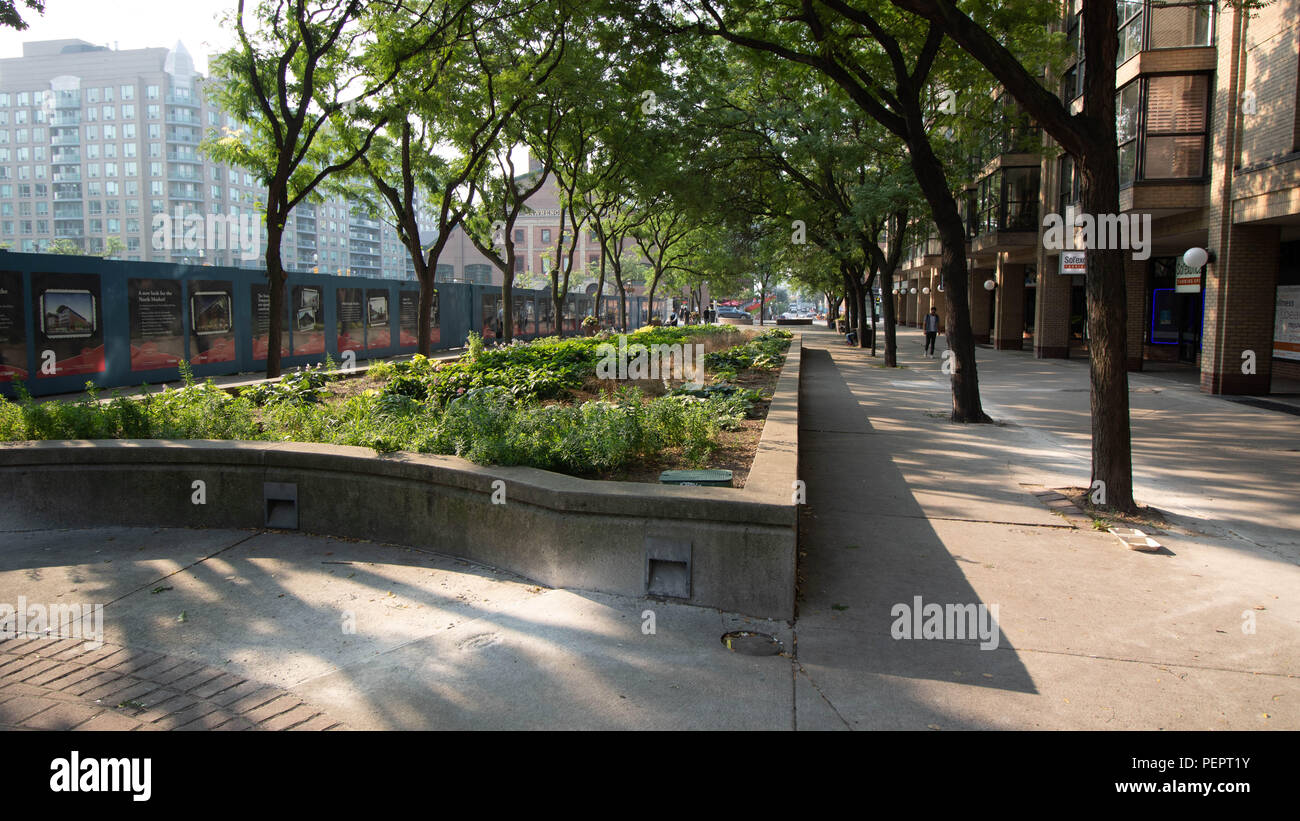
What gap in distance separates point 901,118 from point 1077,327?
86.7 feet

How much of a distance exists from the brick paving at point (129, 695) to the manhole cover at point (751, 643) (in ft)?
6.65

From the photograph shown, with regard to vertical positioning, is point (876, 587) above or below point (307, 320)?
below

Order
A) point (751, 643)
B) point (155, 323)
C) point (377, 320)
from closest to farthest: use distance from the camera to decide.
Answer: point (751, 643) < point (155, 323) < point (377, 320)

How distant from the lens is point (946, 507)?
805cm

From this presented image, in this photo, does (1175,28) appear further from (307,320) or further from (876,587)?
(307,320)

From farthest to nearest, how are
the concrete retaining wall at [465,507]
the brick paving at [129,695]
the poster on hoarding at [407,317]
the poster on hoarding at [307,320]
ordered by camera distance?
the poster on hoarding at [407,317] → the poster on hoarding at [307,320] → the concrete retaining wall at [465,507] → the brick paving at [129,695]

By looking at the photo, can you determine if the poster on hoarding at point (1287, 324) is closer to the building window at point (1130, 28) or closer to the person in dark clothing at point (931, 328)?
the building window at point (1130, 28)

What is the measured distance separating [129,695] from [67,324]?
15370 millimetres

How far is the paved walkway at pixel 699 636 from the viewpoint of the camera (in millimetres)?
4023

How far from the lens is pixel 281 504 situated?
22.7 feet

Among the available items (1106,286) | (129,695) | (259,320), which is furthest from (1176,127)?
(129,695)

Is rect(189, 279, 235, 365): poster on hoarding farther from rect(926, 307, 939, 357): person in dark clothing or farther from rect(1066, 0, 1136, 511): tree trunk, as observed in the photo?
rect(926, 307, 939, 357): person in dark clothing

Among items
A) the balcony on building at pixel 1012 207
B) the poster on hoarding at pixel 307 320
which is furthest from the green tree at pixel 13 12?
the balcony on building at pixel 1012 207

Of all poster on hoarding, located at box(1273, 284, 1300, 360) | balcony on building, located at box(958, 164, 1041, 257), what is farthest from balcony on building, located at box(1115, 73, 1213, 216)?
balcony on building, located at box(958, 164, 1041, 257)
